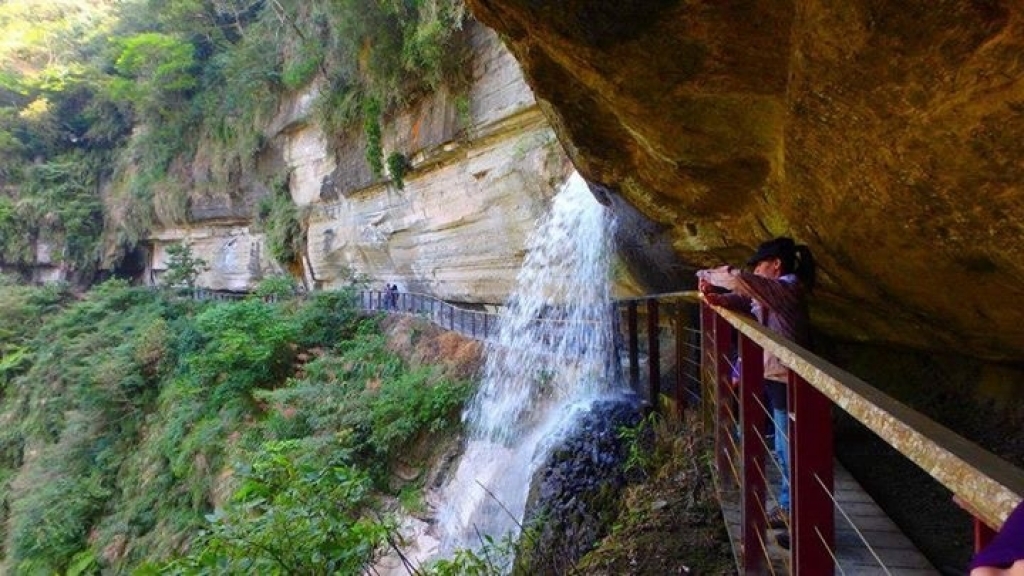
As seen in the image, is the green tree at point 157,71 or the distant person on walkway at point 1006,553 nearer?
the distant person on walkway at point 1006,553

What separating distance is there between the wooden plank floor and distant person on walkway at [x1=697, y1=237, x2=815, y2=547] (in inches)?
7.7

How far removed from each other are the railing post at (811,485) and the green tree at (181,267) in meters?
26.5

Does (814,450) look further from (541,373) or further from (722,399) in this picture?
(541,373)

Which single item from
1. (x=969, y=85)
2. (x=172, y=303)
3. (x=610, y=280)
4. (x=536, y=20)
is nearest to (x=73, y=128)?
(x=172, y=303)

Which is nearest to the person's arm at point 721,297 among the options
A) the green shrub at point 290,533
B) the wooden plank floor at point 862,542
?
the wooden plank floor at point 862,542

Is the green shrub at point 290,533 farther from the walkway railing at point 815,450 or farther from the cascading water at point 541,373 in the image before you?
the cascading water at point 541,373

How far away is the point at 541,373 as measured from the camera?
319 inches

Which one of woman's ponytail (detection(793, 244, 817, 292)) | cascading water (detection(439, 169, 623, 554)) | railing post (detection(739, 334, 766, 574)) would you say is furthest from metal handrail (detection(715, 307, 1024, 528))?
cascading water (detection(439, 169, 623, 554))

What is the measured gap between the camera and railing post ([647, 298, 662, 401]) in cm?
537

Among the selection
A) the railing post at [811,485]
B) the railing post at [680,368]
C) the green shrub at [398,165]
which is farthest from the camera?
the green shrub at [398,165]

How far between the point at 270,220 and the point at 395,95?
10512 mm

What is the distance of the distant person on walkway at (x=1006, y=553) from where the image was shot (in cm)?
67

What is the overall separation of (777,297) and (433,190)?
11050 millimetres

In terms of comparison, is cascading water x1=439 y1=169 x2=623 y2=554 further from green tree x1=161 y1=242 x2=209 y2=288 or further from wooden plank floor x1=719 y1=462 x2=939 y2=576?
green tree x1=161 y1=242 x2=209 y2=288
